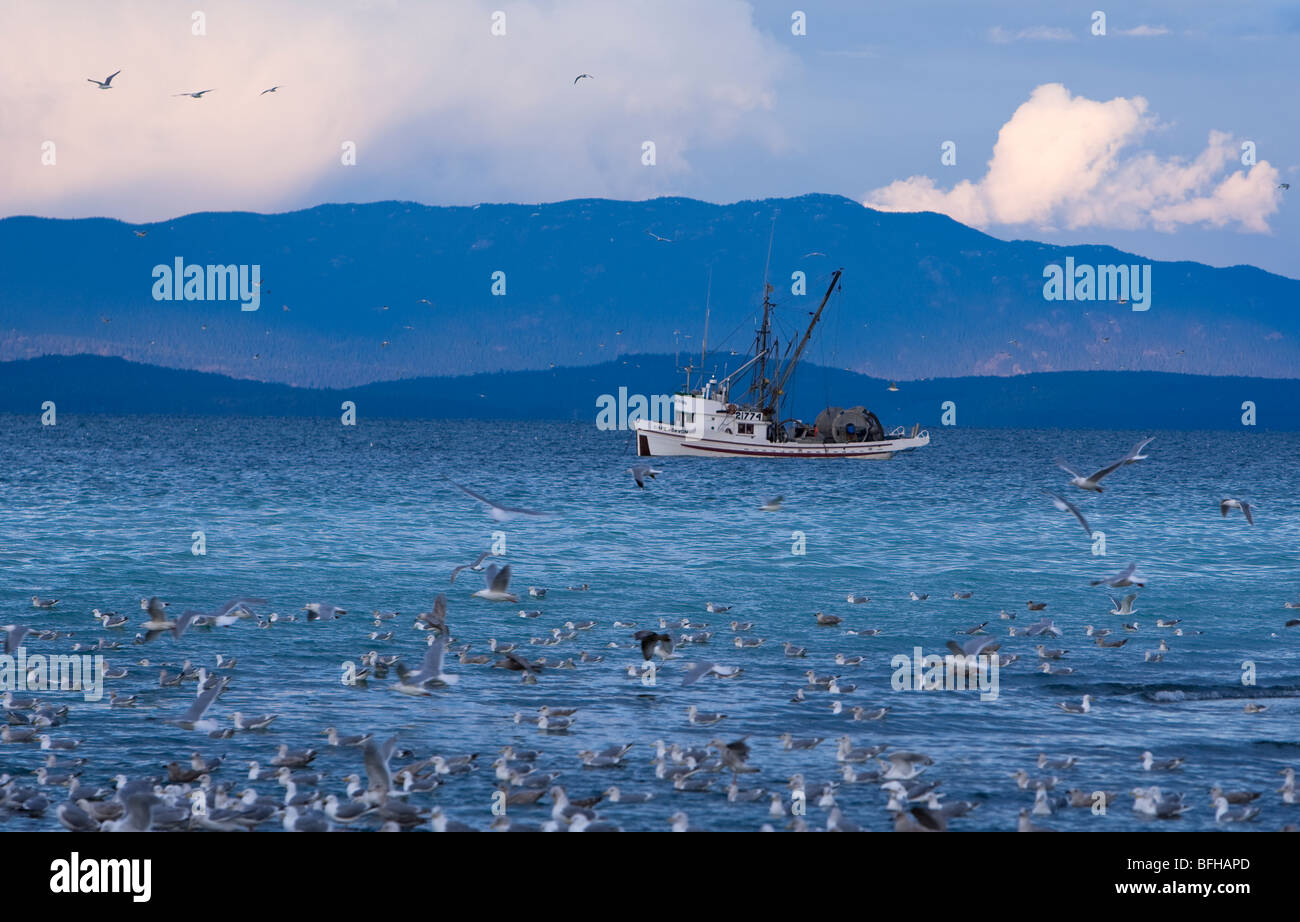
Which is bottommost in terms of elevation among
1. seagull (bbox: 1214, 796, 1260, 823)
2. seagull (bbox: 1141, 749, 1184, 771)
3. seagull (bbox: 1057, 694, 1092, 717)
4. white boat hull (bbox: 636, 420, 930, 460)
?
seagull (bbox: 1214, 796, 1260, 823)

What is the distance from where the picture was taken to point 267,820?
15062 millimetres

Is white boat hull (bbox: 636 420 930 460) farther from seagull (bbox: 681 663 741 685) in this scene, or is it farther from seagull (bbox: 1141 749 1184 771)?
seagull (bbox: 1141 749 1184 771)

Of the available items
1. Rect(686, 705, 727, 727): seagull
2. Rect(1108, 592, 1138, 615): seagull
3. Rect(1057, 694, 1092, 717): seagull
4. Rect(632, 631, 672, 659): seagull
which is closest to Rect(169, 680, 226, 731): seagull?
Rect(632, 631, 672, 659): seagull

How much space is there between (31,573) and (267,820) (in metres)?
25.8

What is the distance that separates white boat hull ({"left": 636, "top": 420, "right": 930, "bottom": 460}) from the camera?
381 ft

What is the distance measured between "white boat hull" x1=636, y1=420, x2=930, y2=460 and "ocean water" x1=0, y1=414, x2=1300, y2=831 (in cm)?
3798

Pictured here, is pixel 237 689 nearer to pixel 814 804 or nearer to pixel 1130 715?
pixel 814 804

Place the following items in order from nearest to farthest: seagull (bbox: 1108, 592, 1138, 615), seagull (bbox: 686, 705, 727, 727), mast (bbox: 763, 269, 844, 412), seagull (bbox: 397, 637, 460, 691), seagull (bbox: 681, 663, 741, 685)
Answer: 1. seagull (bbox: 686, 705, 727, 727)
2. seagull (bbox: 397, 637, 460, 691)
3. seagull (bbox: 681, 663, 741, 685)
4. seagull (bbox: 1108, 592, 1138, 615)
5. mast (bbox: 763, 269, 844, 412)

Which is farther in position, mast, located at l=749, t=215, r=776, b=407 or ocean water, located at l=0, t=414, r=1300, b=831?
mast, located at l=749, t=215, r=776, b=407

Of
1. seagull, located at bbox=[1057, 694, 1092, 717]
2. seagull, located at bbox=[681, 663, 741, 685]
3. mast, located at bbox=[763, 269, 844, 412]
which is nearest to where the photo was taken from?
Result: seagull, located at bbox=[681, 663, 741, 685]

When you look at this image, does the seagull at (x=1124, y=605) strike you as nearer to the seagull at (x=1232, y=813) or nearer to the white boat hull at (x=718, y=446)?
the seagull at (x=1232, y=813)

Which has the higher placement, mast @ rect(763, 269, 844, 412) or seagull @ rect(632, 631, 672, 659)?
mast @ rect(763, 269, 844, 412)

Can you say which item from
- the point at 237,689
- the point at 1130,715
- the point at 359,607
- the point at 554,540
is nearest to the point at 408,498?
the point at 554,540

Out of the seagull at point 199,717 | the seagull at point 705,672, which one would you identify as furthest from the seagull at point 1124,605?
the seagull at point 199,717
